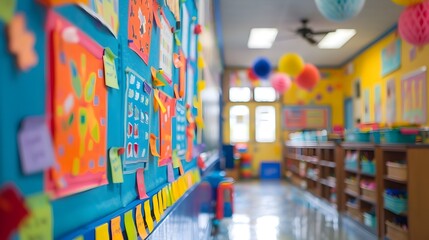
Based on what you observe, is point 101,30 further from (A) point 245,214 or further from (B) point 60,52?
(A) point 245,214

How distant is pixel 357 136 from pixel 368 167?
65cm

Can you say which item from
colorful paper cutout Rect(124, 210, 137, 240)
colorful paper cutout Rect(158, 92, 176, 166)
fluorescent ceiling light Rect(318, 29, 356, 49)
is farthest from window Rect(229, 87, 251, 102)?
colorful paper cutout Rect(124, 210, 137, 240)

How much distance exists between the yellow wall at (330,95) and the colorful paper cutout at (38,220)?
38.3ft

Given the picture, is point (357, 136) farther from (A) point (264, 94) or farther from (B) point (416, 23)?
(A) point (264, 94)

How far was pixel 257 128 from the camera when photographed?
39.9 feet

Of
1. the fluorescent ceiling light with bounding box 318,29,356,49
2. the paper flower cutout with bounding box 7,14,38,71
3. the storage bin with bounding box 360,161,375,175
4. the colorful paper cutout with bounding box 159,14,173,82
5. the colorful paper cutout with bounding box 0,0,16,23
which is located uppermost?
the fluorescent ceiling light with bounding box 318,29,356,49

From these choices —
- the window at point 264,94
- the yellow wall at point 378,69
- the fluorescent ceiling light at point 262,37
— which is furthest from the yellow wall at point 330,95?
the fluorescent ceiling light at point 262,37

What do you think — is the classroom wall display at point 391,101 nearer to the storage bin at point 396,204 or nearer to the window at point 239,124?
the storage bin at point 396,204

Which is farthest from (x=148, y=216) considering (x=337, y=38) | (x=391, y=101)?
(x=337, y=38)

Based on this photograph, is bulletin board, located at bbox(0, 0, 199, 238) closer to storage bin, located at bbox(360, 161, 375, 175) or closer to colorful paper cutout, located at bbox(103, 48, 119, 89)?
colorful paper cutout, located at bbox(103, 48, 119, 89)

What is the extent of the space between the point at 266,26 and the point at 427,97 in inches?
125

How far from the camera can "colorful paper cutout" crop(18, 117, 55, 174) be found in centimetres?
52

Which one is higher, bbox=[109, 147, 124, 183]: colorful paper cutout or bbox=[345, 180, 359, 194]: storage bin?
bbox=[109, 147, 124, 183]: colorful paper cutout

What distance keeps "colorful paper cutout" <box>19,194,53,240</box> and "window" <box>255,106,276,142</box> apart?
11.6 metres
